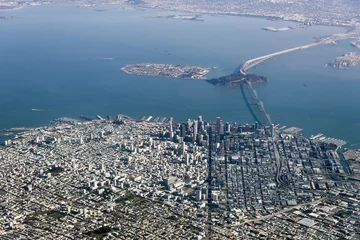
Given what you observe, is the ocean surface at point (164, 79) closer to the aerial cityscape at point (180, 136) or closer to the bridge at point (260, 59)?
the aerial cityscape at point (180, 136)

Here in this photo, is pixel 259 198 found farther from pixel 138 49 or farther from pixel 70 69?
pixel 138 49

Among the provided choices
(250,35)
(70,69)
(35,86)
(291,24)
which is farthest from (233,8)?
(35,86)

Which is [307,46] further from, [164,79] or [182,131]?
[182,131]

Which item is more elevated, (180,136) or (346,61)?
(346,61)

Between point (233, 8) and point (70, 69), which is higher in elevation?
point (233, 8)

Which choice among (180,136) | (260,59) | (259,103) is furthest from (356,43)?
(180,136)

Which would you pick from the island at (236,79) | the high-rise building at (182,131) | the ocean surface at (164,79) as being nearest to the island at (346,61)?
the ocean surface at (164,79)

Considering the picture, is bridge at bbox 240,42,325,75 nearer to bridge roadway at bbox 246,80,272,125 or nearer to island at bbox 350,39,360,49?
island at bbox 350,39,360,49
